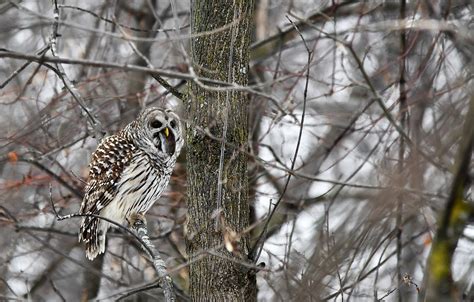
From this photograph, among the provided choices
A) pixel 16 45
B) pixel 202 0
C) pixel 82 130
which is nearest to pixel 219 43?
pixel 202 0

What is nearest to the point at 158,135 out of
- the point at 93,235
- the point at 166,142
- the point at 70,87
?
the point at 166,142

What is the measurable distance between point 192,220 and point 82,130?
3730 millimetres

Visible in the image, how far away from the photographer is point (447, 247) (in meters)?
2.67

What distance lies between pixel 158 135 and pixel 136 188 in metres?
0.53

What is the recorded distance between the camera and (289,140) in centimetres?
992

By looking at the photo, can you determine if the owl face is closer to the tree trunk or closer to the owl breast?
the owl breast

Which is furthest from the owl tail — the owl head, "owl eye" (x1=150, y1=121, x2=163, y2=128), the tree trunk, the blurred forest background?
the tree trunk

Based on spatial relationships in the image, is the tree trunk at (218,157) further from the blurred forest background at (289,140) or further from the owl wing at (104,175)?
the owl wing at (104,175)

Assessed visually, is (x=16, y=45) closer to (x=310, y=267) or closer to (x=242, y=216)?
(x=242, y=216)

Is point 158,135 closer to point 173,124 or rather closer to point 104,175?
point 173,124

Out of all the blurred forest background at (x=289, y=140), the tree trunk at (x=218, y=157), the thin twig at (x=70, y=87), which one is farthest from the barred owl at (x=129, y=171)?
the tree trunk at (x=218, y=157)

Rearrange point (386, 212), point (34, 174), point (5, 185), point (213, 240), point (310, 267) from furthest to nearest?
point (34, 174)
point (5, 185)
point (213, 240)
point (310, 267)
point (386, 212)

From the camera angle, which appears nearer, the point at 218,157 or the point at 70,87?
the point at 218,157

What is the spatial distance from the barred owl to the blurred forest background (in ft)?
1.21
